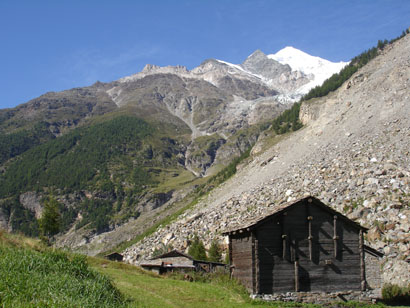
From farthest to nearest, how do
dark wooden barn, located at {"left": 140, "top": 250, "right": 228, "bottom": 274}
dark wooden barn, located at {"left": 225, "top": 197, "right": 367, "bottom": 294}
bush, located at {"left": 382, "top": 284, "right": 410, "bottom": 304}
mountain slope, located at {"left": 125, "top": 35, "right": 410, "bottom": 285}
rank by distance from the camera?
1. mountain slope, located at {"left": 125, "top": 35, "right": 410, "bottom": 285}
2. dark wooden barn, located at {"left": 140, "top": 250, "right": 228, "bottom": 274}
3. bush, located at {"left": 382, "top": 284, "right": 410, "bottom": 304}
4. dark wooden barn, located at {"left": 225, "top": 197, "right": 367, "bottom": 294}

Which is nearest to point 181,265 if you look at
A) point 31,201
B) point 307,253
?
point 307,253

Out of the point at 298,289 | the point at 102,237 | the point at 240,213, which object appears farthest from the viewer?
the point at 102,237

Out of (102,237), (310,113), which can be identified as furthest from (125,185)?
(310,113)

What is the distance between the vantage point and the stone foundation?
25.5 meters

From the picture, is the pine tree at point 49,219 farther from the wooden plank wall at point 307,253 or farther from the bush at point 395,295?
the bush at point 395,295

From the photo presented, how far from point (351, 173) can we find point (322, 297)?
24636 mm

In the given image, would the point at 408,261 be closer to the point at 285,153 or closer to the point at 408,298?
the point at 408,298

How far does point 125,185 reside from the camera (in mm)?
199750

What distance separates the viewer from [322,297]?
1034 inches

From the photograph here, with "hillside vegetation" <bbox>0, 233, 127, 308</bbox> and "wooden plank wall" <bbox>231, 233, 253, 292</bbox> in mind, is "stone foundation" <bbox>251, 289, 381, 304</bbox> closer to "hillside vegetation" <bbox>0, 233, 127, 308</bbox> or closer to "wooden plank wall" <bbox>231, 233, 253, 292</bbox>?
"wooden plank wall" <bbox>231, 233, 253, 292</bbox>

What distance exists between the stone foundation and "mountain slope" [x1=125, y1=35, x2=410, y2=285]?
5.01 m

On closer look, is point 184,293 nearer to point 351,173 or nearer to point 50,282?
point 50,282

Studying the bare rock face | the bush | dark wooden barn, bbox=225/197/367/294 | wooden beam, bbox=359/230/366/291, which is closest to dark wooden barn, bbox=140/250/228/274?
dark wooden barn, bbox=225/197/367/294

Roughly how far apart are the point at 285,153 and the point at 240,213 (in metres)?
24.2
